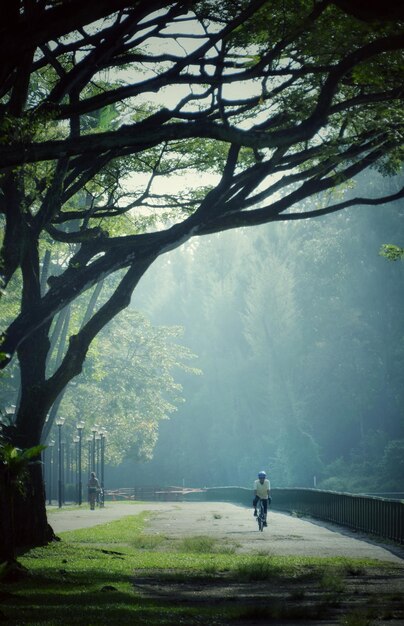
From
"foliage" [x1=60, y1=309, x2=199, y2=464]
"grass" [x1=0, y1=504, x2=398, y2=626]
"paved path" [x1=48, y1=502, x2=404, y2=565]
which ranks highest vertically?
"foliage" [x1=60, y1=309, x2=199, y2=464]

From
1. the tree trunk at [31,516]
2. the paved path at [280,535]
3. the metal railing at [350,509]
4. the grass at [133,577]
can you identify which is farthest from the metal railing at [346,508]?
the tree trunk at [31,516]

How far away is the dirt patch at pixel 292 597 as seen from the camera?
36.0 feet

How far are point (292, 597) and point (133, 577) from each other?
365cm

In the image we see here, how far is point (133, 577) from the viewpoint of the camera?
1608cm

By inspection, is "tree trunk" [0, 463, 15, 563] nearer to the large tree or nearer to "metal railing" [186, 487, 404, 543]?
the large tree

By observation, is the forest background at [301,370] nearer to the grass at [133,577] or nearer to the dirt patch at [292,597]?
the grass at [133,577]

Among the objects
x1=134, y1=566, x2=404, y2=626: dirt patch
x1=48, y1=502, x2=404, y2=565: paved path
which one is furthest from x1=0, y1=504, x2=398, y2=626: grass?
x1=48, y1=502, x2=404, y2=565: paved path

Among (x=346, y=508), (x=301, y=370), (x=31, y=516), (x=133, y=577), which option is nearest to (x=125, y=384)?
(x=301, y=370)

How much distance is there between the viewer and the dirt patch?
36.0 ft

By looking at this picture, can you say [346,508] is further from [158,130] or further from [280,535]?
[158,130]

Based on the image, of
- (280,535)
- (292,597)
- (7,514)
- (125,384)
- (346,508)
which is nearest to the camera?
(292,597)

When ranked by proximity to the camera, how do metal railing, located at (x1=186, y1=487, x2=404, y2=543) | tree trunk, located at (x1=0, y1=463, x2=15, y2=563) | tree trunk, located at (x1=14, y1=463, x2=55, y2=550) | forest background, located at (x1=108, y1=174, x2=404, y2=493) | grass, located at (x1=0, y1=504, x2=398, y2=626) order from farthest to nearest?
forest background, located at (x1=108, y1=174, x2=404, y2=493) → metal railing, located at (x1=186, y1=487, x2=404, y2=543) → tree trunk, located at (x1=14, y1=463, x2=55, y2=550) → tree trunk, located at (x1=0, y1=463, x2=15, y2=563) → grass, located at (x1=0, y1=504, x2=398, y2=626)

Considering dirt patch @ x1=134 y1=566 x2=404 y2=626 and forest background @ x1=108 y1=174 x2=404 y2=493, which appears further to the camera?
forest background @ x1=108 y1=174 x2=404 y2=493

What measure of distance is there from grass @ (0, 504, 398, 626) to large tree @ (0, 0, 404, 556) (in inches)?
101
